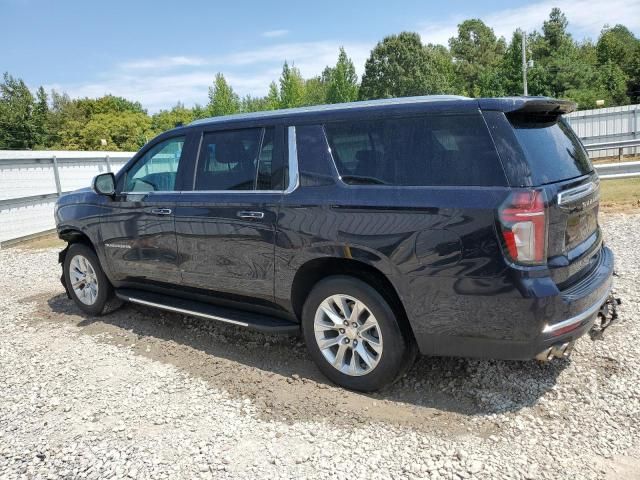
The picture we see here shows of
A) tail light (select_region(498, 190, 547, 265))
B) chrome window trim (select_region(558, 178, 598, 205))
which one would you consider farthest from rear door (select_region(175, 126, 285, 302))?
chrome window trim (select_region(558, 178, 598, 205))

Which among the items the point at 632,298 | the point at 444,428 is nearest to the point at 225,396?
the point at 444,428

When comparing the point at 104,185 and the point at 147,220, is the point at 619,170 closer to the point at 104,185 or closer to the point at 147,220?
the point at 147,220

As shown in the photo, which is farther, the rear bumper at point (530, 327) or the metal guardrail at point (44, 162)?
Result: the metal guardrail at point (44, 162)

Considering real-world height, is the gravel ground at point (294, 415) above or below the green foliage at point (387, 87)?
below

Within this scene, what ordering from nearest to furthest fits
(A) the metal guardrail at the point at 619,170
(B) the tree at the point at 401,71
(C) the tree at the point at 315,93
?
(A) the metal guardrail at the point at 619,170 → (B) the tree at the point at 401,71 → (C) the tree at the point at 315,93

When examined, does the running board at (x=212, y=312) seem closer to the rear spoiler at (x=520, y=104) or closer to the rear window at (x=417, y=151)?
the rear window at (x=417, y=151)

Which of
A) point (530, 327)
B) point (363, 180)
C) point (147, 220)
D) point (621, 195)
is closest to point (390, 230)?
point (363, 180)

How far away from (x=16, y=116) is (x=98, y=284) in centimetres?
4837

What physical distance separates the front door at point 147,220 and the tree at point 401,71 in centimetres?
5051

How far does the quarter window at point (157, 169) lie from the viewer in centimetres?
468

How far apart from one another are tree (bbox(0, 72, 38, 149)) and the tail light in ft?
170

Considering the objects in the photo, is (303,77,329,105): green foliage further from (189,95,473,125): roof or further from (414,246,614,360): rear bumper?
(414,246,614,360): rear bumper

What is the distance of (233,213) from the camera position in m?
4.01

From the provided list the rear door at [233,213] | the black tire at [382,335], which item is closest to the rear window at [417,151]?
the rear door at [233,213]
